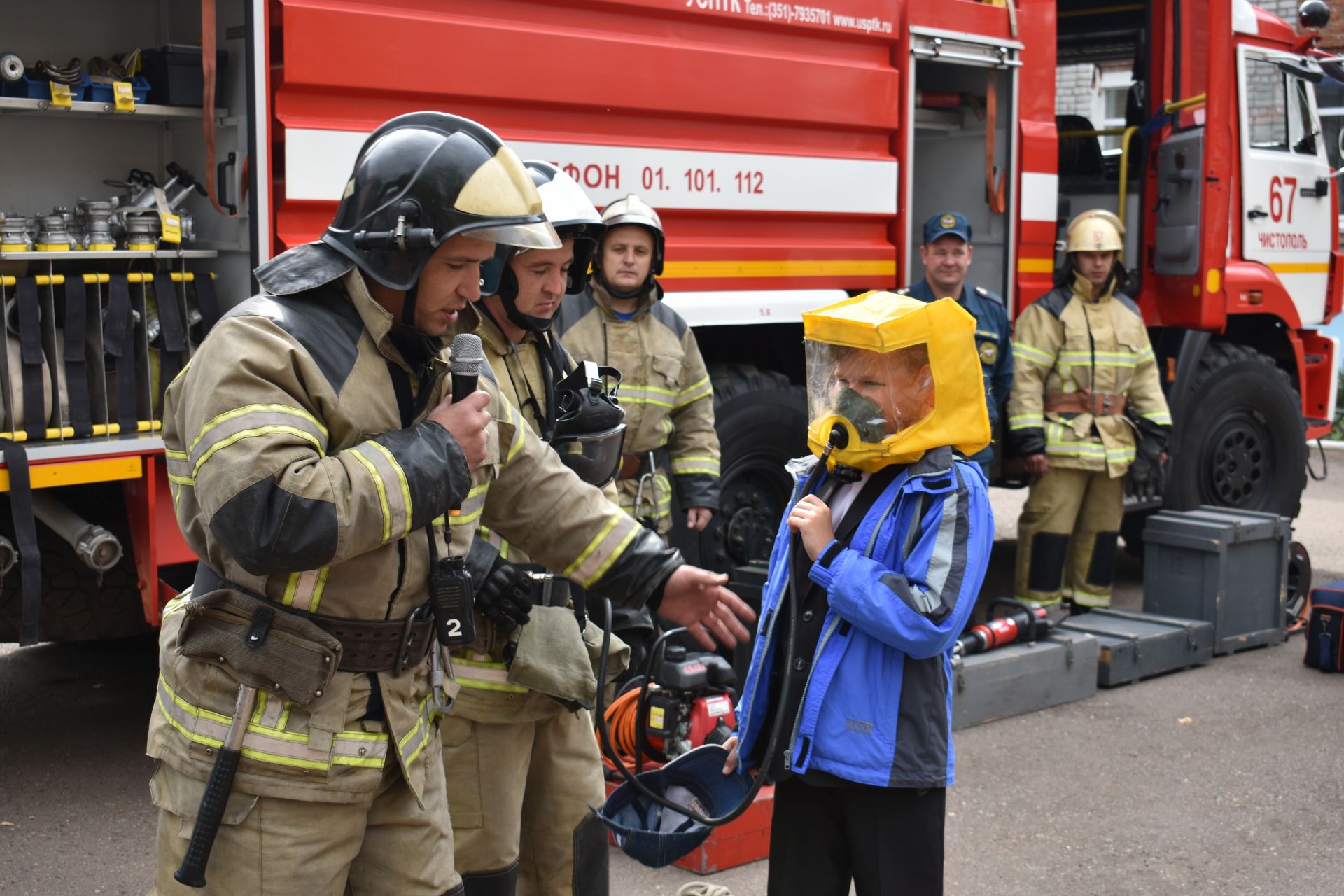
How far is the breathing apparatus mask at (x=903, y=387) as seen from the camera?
9.41ft

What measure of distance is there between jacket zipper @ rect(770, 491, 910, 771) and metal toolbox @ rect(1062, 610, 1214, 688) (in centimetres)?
350

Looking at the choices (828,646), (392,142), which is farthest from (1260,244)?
(392,142)

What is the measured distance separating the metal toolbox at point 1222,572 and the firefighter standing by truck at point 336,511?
15.8 feet

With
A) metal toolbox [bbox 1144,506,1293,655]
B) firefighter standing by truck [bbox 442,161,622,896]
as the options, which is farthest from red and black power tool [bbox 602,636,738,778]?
metal toolbox [bbox 1144,506,1293,655]

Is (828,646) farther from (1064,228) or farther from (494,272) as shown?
(1064,228)

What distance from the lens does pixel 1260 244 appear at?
7574 millimetres

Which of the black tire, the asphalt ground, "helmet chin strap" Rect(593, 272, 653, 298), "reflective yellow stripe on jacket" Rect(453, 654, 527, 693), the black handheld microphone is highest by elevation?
"helmet chin strap" Rect(593, 272, 653, 298)

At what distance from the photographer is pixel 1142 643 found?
20.2 ft

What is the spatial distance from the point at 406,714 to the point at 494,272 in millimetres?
1105

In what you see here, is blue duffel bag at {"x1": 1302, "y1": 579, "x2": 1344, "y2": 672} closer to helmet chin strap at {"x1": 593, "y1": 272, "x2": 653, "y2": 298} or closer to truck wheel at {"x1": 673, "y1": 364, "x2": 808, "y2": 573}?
truck wheel at {"x1": 673, "y1": 364, "x2": 808, "y2": 573}

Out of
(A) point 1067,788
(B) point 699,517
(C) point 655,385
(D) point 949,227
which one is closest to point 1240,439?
(D) point 949,227

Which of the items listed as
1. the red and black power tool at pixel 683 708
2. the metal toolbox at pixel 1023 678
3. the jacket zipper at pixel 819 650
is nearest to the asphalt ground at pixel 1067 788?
the metal toolbox at pixel 1023 678

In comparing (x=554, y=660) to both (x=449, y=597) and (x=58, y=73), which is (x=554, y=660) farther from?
(x=58, y=73)

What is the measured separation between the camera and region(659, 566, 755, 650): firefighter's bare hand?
2.71 m
